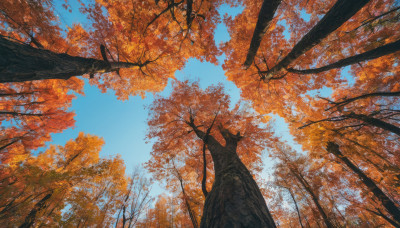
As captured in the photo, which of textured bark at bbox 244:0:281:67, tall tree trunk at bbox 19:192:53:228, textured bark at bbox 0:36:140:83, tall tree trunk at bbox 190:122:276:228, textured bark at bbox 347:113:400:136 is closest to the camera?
tall tree trunk at bbox 190:122:276:228

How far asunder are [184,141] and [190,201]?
255 inches

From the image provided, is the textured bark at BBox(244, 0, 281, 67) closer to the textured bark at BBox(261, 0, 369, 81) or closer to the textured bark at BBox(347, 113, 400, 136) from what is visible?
the textured bark at BBox(261, 0, 369, 81)

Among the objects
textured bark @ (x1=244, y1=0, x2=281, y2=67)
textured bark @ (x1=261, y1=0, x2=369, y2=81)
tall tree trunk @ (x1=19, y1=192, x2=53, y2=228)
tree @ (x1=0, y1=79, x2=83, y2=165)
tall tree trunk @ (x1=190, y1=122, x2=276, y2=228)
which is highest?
tree @ (x1=0, y1=79, x2=83, y2=165)

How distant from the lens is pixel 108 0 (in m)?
5.83

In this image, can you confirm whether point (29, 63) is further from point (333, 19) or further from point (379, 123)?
point (379, 123)

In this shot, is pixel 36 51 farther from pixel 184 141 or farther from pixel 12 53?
pixel 184 141

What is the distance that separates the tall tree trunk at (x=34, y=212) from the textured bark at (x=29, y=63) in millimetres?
7992

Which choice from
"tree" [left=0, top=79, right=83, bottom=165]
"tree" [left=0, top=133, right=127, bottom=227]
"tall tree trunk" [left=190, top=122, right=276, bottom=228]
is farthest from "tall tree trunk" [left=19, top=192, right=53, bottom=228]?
"tall tree trunk" [left=190, top=122, right=276, bottom=228]

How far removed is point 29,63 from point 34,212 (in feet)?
30.4

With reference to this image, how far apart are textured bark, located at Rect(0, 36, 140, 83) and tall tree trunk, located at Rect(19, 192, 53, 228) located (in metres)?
7.99

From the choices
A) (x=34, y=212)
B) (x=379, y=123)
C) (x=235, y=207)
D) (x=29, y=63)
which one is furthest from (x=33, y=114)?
(x=379, y=123)

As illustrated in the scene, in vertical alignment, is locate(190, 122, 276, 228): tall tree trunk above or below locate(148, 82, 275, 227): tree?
below

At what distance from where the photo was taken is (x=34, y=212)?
643 cm

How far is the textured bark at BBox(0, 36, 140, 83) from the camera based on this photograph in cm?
184
